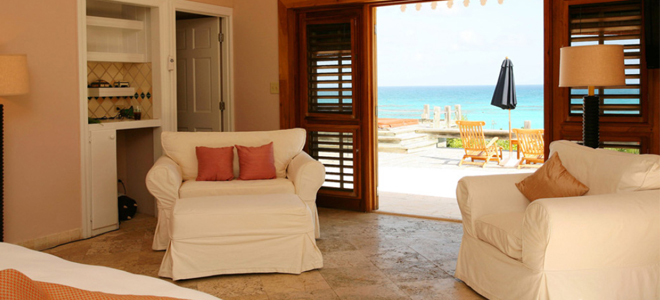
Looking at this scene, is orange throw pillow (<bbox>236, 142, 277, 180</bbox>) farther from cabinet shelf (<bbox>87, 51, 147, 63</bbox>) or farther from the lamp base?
the lamp base

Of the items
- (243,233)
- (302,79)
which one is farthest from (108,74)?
(243,233)

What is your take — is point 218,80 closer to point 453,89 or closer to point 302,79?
point 302,79

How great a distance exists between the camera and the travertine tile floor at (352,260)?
11.7ft

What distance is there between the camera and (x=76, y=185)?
4.85 metres

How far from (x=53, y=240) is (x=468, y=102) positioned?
16.7 m

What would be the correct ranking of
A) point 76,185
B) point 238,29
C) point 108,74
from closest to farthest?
point 76,185 → point 108,74 → point 238,29

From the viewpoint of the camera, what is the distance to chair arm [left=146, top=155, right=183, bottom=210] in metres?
4.36

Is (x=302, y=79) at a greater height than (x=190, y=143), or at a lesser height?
greater

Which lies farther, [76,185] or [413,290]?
[76,185]

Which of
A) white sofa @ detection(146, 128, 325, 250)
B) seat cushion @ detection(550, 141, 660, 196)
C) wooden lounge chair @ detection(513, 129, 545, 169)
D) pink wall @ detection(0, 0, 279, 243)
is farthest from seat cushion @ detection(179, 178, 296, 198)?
wooden lounge chair @ detection(513, 129, 545, 169)

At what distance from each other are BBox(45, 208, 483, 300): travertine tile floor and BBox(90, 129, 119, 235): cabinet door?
0.41 ft

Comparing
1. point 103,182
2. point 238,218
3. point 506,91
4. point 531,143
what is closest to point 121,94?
point 103,182

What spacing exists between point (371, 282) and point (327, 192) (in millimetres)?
2449

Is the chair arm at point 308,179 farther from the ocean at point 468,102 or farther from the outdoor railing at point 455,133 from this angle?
the ocean at point 468,102
